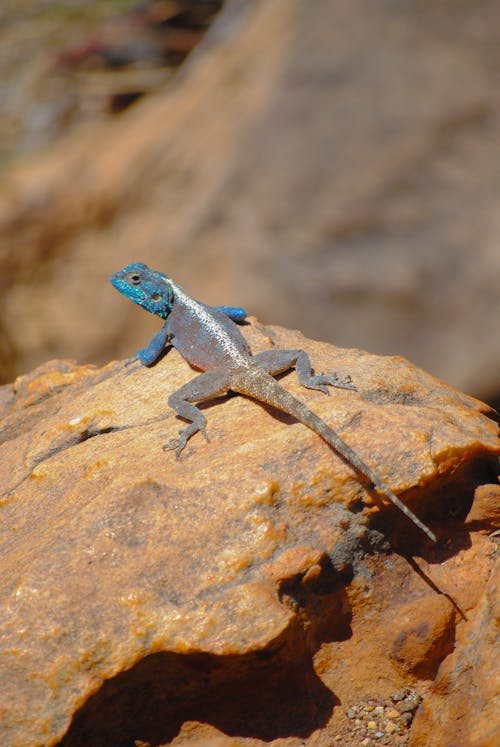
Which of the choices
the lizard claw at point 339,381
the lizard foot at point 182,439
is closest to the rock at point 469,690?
the lizard claw at point 339,381

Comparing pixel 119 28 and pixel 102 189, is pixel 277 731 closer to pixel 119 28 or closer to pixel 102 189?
pixel 102 189

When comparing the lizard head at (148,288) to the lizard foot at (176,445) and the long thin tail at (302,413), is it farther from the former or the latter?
the lizard foot at (176,445)

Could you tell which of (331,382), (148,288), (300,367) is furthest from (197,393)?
(148,288)

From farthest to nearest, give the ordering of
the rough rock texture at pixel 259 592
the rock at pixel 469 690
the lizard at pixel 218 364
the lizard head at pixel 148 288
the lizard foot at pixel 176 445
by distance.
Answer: the lizard head at pixel 148 288, the lizard foot at pixel 176 445, the lizard at pixel 218 364, the rough rock texture at pixel 259 592, the rock at pixel 469 690

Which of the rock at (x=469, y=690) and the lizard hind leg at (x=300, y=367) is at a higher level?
the lizard hind leg at (x=300, y=367)

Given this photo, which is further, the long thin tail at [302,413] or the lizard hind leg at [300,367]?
the lizard hind leg at [300,367]

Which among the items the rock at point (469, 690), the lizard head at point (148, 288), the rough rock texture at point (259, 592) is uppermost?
the lizard head at point (148, 288)

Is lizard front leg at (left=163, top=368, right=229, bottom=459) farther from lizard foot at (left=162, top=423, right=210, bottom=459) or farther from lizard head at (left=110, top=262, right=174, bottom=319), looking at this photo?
lizard head at (left=110, top=262, right=174, bottom=319)

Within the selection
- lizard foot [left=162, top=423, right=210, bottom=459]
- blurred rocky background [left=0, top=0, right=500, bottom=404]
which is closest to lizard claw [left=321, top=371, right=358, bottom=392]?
lizard foot [left=162, top=423, right=210, bottom=459]
